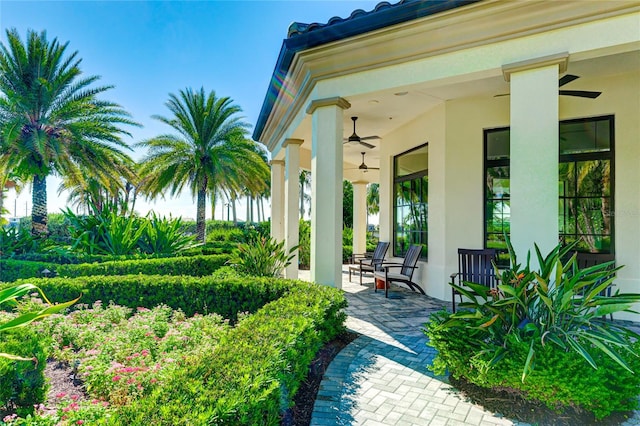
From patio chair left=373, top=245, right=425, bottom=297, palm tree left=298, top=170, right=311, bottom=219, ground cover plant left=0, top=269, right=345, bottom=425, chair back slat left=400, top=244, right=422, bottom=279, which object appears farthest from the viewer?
A: palm tree left=298, top=170, right=311, bottom=219

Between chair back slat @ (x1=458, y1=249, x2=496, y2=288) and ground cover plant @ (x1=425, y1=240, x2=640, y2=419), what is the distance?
83.2 inches

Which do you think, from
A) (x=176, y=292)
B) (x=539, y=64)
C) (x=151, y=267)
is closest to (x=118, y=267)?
(x=151, y=267)

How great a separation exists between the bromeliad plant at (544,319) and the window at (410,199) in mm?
4392

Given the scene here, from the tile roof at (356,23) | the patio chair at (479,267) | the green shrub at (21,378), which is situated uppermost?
the tile roof at (356,23)

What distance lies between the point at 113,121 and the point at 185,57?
5.38 meters

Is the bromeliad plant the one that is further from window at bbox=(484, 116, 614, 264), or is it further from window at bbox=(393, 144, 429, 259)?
window at bbox=(393, 144, 429, 259)

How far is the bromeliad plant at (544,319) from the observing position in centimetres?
272

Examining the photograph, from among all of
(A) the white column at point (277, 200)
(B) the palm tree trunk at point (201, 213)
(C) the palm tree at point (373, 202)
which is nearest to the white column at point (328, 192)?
(A) the white column at point (277, 200)

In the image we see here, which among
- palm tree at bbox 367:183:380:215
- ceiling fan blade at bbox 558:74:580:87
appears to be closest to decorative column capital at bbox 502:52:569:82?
ceiling fan blade at bbox 558:74:580:87

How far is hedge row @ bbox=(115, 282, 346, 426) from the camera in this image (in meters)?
1.69

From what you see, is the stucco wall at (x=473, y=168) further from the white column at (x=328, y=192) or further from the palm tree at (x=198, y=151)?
the palm tree at (x=198, y=151)

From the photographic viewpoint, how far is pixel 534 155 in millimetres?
4031

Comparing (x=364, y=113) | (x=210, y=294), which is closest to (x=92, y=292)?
(x=210, y=294)

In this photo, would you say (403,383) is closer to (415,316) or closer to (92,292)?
(415,316)
